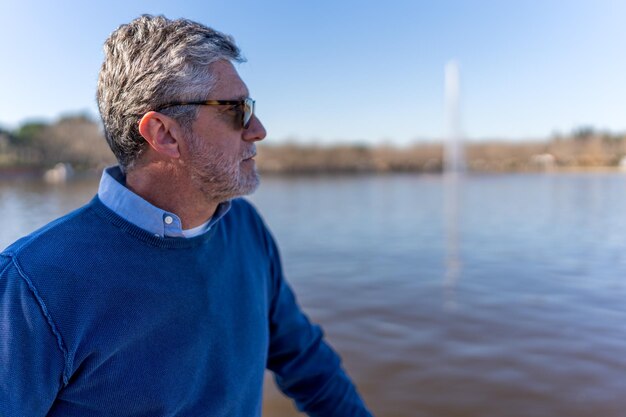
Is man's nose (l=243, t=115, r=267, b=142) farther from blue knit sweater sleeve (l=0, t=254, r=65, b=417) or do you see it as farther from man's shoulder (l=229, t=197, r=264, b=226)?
blue knit sweater sleeve (l=0, t=254, r=65, b=417)

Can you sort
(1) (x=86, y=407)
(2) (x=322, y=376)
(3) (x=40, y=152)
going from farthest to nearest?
(3) (x=40, y=152), (2) (x=322, y=376), (1) (x=86, y=407)

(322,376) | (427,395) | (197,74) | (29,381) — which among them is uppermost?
(197,74)

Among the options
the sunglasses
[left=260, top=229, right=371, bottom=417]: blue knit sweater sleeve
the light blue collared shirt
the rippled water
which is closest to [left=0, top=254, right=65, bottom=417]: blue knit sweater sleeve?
the light blue collared shirt

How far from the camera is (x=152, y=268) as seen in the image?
4.09ft

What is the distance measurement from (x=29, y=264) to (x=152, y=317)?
0.30m

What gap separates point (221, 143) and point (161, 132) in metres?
0.16

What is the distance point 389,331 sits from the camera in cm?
511

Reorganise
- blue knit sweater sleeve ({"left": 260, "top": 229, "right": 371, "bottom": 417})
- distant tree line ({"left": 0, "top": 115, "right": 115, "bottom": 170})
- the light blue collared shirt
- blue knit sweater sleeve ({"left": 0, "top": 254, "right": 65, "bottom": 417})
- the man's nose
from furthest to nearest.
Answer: distant tree line ({"left": 0, "top": 115, "right": 115, "bottom": 170}), blue knit sweater sleeve ({"left": 260, "top": 229, "right": 371, "bottom": 417}), the man's nose, the light blue collared shirt, blue knit sweater sleeve ({"left": 0, "top": 254, "right": 65, "bottom": 417})

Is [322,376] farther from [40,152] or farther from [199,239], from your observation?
[40,152]

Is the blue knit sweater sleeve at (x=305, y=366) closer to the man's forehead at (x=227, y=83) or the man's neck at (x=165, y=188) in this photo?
the man's neck at (x=165, y=188)

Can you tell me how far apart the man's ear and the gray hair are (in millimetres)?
23

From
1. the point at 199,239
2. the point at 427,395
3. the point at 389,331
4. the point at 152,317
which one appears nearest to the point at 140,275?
the point at 152,317

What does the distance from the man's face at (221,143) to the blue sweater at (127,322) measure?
16 cm

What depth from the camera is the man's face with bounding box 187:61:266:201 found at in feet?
4.42
